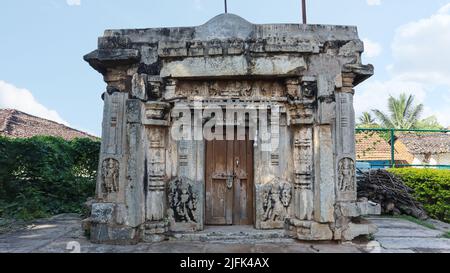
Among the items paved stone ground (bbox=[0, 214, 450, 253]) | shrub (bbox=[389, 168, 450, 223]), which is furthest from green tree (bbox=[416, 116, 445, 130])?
paved stone ground (bbox=[0, 214, 450, 253])

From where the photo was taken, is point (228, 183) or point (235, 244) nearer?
point (235, 244)

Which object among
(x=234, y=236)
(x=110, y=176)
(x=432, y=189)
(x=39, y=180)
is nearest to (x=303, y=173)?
(x=234, y=236)

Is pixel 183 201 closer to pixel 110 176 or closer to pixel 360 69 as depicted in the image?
pixel 110 176

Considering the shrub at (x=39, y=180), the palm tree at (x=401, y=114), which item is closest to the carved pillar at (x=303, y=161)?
the shrub at (x=39, y=180)

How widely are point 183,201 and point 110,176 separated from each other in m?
1.11

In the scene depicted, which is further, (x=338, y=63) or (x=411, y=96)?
(x=411, y=96)

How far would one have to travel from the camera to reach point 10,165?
7875 mm

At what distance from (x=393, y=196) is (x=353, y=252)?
427 cm

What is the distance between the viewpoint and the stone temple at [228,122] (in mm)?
4832

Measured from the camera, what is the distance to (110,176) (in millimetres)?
4895

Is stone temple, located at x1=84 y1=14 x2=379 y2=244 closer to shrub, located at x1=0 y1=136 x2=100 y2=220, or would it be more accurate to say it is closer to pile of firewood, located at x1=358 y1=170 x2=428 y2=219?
pile of firewood, located at x1=358 y1=170 x2=428 y2=219

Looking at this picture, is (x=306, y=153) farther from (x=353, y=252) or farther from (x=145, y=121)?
(x=145, y=121)

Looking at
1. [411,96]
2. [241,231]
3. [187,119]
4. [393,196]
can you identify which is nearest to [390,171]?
[393,196]

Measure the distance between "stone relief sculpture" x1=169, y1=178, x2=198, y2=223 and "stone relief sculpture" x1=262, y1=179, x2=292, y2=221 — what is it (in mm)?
1051
